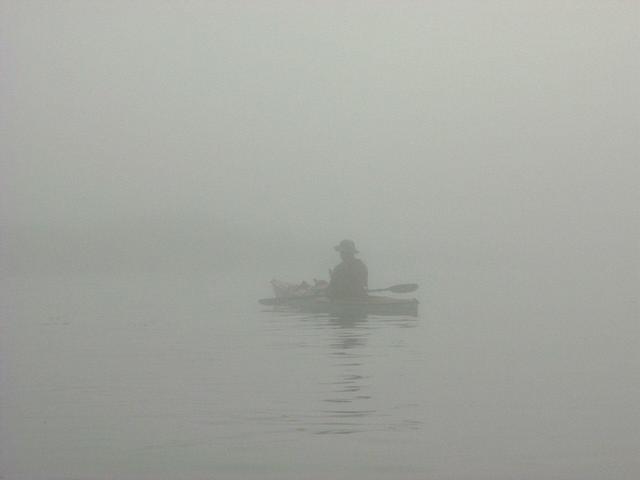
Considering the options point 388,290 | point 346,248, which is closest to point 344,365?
point 346,248

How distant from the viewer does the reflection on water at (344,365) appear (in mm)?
12094

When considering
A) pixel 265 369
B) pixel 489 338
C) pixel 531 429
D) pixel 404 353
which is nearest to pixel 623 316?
pixel 489 338

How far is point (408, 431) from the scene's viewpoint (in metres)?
11.6

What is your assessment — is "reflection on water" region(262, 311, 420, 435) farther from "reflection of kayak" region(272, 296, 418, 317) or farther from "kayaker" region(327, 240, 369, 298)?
"kayaker" region(327, 240, 369, 298)

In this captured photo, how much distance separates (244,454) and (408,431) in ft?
6.95

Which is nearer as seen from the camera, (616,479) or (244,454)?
(616,479)

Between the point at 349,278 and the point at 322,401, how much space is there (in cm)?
1409

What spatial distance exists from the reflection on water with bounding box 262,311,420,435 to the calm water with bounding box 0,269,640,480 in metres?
0.04

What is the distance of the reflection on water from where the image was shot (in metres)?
12.1

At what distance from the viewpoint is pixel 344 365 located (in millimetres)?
17938

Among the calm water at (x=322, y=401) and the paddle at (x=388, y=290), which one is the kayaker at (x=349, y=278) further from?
the calm water at (x=322, y=401)

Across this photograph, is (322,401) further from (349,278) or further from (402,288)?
(402,288)

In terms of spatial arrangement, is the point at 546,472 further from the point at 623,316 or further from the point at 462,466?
the point at 623,316

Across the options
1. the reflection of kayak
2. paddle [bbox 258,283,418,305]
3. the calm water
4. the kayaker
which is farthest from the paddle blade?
the calm water
